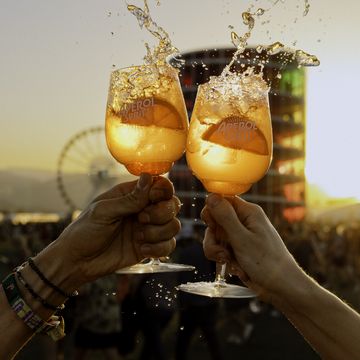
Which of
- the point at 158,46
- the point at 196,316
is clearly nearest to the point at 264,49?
the point at 158,46

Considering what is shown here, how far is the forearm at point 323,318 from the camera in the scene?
1913 millimetres

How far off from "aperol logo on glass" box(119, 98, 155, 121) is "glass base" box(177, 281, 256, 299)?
768 millimetres

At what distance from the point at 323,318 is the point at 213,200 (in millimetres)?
544

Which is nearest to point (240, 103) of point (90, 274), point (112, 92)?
point (112, 92)

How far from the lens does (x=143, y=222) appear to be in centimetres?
232

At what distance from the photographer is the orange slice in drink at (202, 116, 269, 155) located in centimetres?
221

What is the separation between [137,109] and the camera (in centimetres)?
226

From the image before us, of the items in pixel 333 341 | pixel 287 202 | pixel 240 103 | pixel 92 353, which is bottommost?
pixel 287 202

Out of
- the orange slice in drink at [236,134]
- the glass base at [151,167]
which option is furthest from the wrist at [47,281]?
the orange slice in drink at [236,134]

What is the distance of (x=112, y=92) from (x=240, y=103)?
1.61 ft

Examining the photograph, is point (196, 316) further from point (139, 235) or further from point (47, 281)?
point (47, 281)

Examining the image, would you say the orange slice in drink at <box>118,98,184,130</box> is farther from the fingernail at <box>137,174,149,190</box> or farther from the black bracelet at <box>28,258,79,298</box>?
the black bracelet at <box>28,258,79,298</box>

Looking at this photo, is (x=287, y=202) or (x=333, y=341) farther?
(x=287, y=202)

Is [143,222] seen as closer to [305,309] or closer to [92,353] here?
Result: [305,309]
